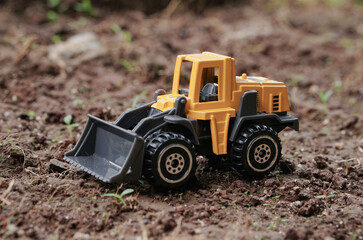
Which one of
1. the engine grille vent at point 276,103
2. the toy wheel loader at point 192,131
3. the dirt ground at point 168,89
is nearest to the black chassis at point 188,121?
the toy wheel loader at point 192,131

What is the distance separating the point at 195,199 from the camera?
197 inches

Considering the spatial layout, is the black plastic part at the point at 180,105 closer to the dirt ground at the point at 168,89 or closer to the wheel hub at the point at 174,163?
the wheel hub at the point at 174,163

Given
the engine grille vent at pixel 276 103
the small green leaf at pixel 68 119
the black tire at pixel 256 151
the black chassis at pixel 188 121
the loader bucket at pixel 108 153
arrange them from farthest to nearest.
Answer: the small green leaf at pixel 68 119 < the engine grille vent at pixel 276 103 < the black tire at pixel 256 151 < the black chassis at pixel 188 121 < the loader bucket at pixel 108 153

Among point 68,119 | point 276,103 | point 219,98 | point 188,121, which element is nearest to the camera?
point 188,121

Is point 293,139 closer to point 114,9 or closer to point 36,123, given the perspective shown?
point 36,123

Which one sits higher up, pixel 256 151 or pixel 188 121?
pixel 188 121

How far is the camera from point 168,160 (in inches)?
191

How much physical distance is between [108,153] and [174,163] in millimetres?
736

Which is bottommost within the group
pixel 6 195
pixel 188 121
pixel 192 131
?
pixel 6 195

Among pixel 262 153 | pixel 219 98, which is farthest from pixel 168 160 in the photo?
pixel 262 153

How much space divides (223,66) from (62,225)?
2328 millimetres

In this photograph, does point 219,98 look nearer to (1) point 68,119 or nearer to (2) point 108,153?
(2) point 108,153

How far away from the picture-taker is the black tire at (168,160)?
15.6 feet

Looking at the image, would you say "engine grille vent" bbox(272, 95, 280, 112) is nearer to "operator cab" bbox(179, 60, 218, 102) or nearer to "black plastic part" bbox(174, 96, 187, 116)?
"operator cab" bbox(179, 60, 218, 102)
